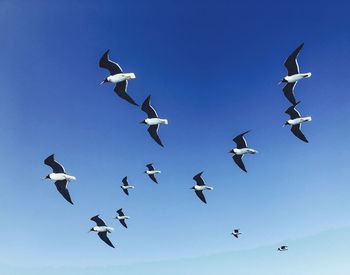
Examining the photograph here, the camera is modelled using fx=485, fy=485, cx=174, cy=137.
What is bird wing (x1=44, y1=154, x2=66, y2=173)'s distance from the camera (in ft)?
129

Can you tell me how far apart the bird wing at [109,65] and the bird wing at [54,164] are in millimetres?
8226

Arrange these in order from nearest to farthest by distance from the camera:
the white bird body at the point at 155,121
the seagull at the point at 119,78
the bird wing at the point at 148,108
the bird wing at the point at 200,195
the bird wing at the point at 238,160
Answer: the seagull at the point at 119,78 → the bird wing at the point at 148,108 → the white bird body at the point at 155,121 → the bird wing at the point at 238,160 → the bird wing at the point at 200,195

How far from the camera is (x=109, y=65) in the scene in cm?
3841

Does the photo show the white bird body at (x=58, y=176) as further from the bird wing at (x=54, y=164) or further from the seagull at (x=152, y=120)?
the seagull at (x=152, y=120)

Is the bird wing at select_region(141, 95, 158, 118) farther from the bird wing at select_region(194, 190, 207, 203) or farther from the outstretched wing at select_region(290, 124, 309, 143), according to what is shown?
the outstretched wing at select_region(290, 124, 309, 143)

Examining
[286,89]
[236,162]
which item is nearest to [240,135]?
[236,162]

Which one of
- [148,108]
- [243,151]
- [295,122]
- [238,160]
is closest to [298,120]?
[295,122]

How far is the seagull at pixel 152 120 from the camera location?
4279 cm

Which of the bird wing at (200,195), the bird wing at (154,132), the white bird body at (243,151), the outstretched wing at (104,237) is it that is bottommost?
the outstretched wing at (104,237)

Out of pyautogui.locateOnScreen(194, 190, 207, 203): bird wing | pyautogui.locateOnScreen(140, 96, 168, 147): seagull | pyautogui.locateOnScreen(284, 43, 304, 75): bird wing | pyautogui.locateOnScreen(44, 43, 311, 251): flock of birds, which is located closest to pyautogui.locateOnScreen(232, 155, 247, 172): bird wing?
pyautogui.locateOnScreen(44, 43, 311, 251): flock of birds

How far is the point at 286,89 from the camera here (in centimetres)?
4134

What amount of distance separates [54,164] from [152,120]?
30.6 feet

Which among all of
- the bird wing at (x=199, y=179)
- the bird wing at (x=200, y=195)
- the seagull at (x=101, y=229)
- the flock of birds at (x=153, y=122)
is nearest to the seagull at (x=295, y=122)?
the flock of birds at (x=153, y=122)

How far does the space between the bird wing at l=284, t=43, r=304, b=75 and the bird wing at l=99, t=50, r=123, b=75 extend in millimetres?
13778
